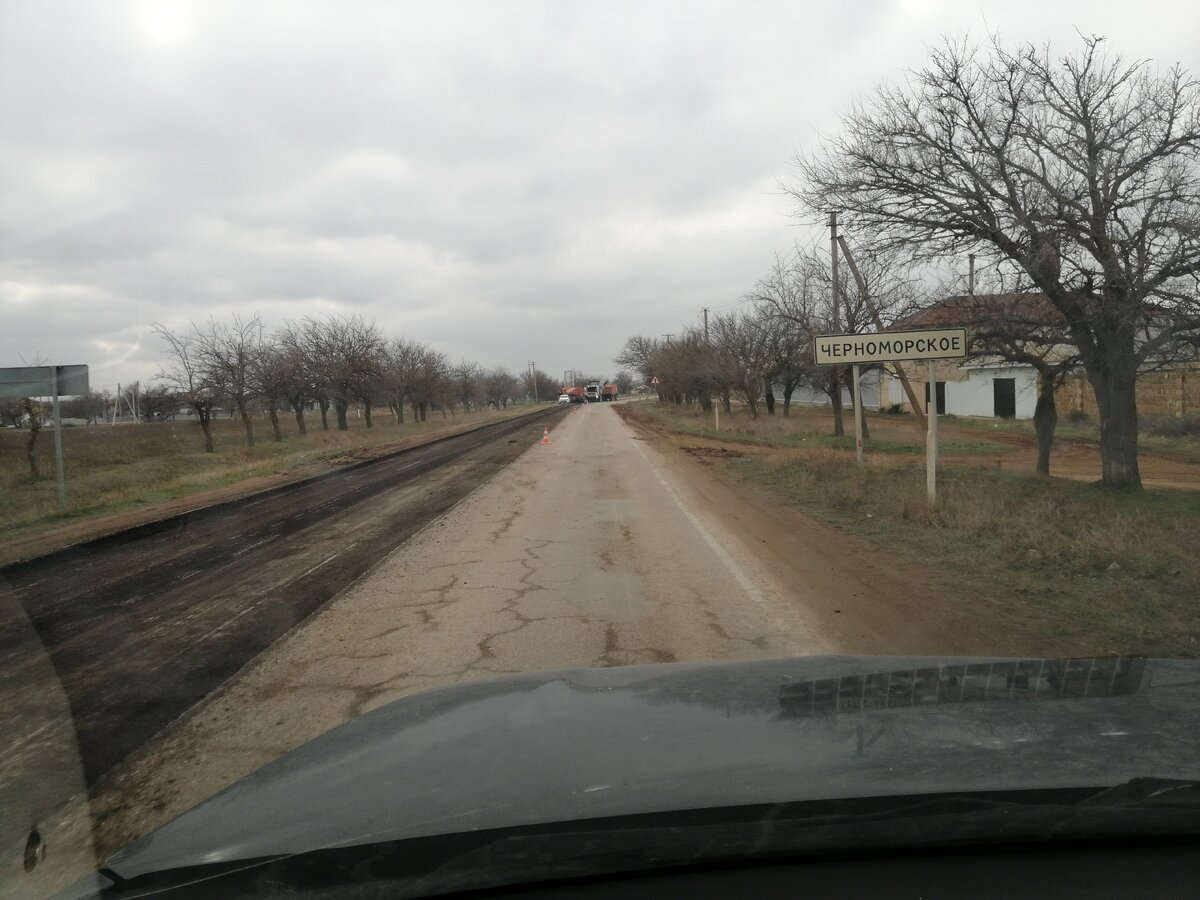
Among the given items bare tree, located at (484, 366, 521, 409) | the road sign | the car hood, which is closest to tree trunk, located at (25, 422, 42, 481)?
the road sign

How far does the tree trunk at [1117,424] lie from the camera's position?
12516 millimetres

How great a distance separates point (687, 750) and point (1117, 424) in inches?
505

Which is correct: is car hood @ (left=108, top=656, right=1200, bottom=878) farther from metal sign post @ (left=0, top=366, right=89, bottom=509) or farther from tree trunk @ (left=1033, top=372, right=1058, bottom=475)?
metal sign post @ (left=0, top=366, right=89, bottom=509)

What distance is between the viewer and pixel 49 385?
15.9 metres

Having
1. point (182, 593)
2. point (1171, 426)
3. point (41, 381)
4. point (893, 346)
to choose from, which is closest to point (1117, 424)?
point (893, 346)

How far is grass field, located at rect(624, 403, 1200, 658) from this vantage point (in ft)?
20.9

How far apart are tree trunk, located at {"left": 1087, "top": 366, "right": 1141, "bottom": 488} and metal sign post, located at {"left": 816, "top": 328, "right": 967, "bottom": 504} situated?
2182 mm

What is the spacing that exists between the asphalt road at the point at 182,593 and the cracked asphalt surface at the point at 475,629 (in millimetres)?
311

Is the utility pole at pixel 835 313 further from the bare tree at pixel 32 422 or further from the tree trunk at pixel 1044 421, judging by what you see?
the bare tree at pixel 32 422

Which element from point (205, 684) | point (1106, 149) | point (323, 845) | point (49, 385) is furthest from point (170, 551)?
point (1106, 149)

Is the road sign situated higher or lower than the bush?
higher

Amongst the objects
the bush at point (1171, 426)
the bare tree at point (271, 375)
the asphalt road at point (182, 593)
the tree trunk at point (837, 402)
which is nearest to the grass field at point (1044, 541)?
the asphalt road at point (182, 593)

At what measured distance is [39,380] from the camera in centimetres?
1588

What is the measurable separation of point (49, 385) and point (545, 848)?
17.3 m
